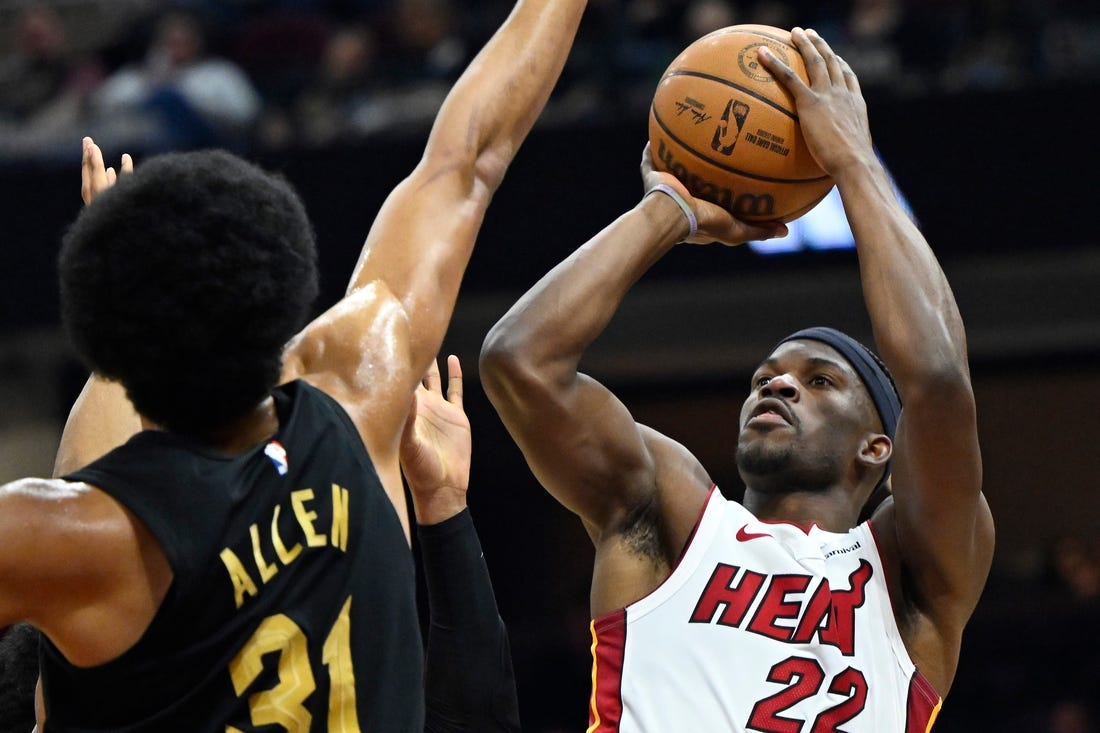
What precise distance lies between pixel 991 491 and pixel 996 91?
4.72 m

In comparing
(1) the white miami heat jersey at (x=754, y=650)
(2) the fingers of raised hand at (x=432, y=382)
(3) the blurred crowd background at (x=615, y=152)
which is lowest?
(3) the blurred crowd background at (x=615, y=152)

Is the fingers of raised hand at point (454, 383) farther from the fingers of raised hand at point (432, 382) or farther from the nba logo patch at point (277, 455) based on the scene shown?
the nba logo patch at point (277, 455)

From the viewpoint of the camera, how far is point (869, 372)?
12.7ft

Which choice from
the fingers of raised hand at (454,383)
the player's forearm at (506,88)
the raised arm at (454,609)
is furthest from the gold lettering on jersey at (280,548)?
the fingers of raised hand at (454,383)

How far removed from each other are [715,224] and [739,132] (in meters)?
0.22

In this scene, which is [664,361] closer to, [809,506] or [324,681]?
[809,506]

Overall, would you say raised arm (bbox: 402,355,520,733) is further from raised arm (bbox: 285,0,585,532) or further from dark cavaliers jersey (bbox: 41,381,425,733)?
dark cavaliers jersey (bbox: 41,381,425,733)

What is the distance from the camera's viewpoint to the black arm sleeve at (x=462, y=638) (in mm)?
3070

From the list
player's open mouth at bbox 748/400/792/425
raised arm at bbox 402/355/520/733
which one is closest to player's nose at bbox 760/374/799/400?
player's open mouth at bbox 748/400/792/425

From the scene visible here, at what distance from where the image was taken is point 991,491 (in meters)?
12.3

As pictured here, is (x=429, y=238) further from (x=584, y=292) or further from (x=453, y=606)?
(x=584, y=292)

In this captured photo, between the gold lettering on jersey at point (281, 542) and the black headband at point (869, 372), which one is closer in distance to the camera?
the gold lettering on jersey at point (281, 542)

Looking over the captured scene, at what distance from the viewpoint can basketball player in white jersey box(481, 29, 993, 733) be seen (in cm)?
330

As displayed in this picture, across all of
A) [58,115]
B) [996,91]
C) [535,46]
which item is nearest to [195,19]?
[58,115]
